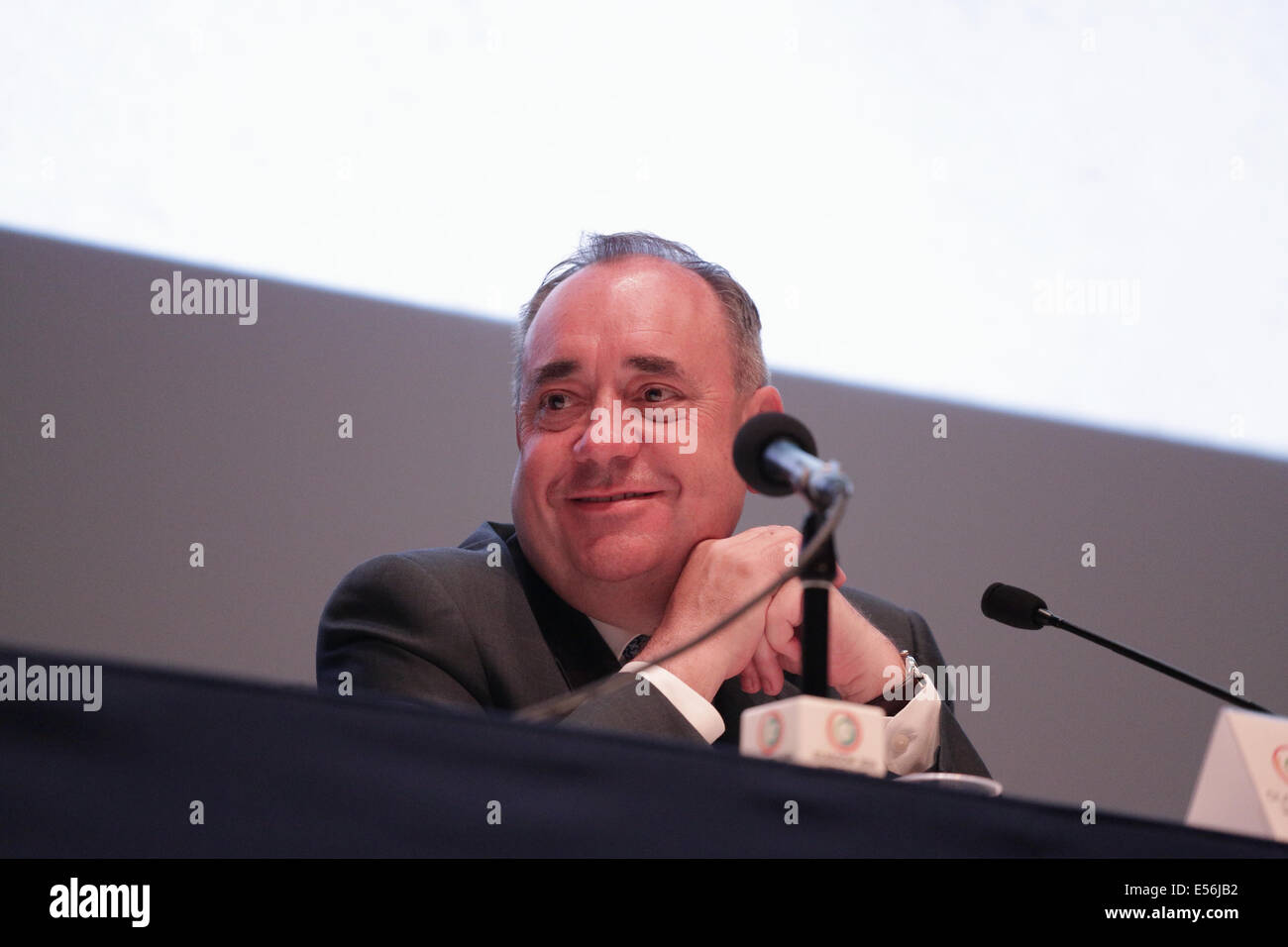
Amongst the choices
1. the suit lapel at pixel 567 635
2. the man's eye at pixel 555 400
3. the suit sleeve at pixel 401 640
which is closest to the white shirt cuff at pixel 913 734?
the suit lapel at pixel 567 635

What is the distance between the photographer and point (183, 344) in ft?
8.14

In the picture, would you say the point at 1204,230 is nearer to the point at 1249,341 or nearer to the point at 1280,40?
the point at 1249,341

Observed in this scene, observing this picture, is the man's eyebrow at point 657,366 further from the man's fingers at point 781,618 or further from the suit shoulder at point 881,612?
the suit shoulder at point 881,612

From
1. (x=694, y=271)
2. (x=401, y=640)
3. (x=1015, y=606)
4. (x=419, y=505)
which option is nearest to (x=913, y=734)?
(x=1015, y=606)

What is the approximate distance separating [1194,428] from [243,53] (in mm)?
2315

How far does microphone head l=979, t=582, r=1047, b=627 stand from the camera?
1730 mm

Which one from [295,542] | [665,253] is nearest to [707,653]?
[665,253]

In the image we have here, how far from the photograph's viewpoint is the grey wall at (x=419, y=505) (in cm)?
240

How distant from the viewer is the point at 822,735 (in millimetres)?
1018

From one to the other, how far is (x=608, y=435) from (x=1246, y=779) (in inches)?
42.4

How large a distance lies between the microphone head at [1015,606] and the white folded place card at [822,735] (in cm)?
73

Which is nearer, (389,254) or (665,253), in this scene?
(665,253)

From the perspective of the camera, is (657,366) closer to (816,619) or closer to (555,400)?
(555,400)

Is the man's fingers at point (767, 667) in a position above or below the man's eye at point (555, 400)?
below
